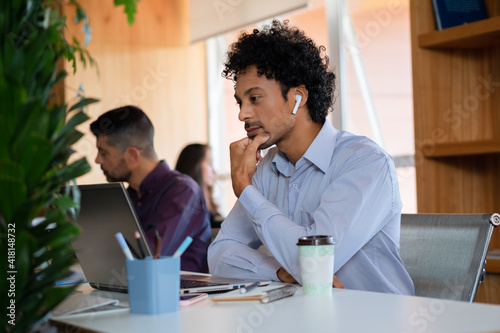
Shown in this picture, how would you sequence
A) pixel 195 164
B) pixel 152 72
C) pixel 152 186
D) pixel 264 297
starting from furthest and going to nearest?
1. pixel 152 72
2. pixel 195 164
3. pixel 152 186
4. pixel 264 297

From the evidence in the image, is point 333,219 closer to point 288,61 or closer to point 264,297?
point 264,297

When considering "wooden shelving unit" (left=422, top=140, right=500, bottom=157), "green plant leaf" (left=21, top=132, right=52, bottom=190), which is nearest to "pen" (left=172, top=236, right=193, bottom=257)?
"green plant leaf" (left=21, top=132, right=52, bottom=190)

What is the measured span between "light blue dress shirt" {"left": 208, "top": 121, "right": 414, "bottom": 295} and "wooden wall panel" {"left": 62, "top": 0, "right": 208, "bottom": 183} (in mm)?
2966

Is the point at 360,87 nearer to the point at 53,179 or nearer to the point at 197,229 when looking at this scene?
the point at 197,229

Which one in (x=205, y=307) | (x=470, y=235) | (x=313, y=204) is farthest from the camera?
(x=313, y=204)

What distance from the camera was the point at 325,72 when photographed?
2139 mm

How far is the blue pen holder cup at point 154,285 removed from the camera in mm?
1148

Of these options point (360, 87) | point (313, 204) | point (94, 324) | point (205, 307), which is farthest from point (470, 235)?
point (360, 87)

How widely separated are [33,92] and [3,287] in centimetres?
25

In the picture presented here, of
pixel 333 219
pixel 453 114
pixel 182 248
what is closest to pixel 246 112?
pixel 333 219

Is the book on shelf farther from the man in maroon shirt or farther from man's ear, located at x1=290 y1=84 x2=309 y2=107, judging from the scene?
the man in maroon shirt

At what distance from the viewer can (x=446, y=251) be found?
1.61 metres

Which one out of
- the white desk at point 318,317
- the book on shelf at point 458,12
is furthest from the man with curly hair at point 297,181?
the book on shelf at point 458,12

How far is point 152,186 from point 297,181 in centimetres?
103
